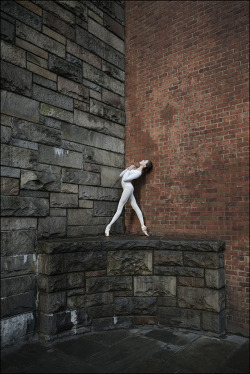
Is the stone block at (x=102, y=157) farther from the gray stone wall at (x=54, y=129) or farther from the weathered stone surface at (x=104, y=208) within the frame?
the weathered stone surface at (x=104, y=208)

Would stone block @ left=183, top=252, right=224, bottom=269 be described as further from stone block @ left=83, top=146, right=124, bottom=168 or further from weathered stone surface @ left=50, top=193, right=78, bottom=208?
stone block @ left=83, top=146, right=124, bottom=168

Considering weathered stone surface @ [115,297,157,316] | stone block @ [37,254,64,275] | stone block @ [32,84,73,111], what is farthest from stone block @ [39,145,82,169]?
weathered stone surface @ [115,297,157,316]

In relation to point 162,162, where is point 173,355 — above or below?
below

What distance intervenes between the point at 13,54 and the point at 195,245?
3.81m

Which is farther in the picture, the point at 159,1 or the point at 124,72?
the point at 124,72

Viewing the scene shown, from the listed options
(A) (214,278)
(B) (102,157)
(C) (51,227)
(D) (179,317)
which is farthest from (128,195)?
(D) (179,317)

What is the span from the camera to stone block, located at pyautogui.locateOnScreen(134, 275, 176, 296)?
15.5ft

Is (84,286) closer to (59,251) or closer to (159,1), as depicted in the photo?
(59,251)

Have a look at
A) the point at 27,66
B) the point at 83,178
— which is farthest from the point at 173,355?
the point at 27,66

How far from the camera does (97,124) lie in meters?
5.68

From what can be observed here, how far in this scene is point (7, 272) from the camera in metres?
4.16

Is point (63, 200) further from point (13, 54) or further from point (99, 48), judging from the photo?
point (99, 48)

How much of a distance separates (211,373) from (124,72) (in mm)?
5390

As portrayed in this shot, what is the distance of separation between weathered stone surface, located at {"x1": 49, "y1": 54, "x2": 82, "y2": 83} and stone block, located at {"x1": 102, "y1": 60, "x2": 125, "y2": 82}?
69cm
